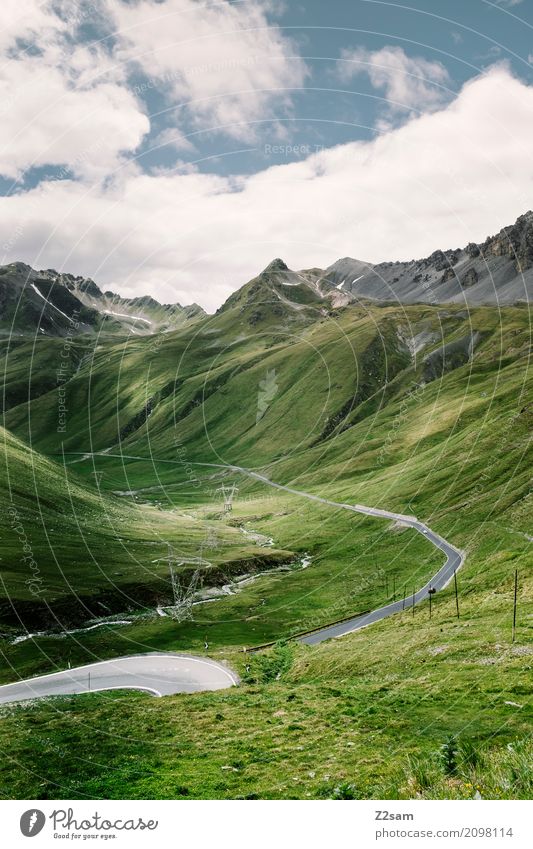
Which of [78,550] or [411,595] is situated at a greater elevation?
[78,550]

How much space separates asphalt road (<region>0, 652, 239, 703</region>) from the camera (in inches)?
2354

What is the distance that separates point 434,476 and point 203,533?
247 feet

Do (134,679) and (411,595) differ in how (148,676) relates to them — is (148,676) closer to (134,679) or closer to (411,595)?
(134,679)

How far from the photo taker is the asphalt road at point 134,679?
2354 inches

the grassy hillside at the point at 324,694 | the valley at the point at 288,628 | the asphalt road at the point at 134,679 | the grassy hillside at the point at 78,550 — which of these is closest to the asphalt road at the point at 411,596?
the valley at the point at 288,628

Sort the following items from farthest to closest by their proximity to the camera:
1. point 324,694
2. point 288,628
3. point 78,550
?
point 78,550 < point 288,628 < point 324,694

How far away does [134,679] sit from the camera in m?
66.2

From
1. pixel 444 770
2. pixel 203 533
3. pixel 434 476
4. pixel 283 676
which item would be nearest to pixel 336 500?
pixel 434 476

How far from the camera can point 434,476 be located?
569ft

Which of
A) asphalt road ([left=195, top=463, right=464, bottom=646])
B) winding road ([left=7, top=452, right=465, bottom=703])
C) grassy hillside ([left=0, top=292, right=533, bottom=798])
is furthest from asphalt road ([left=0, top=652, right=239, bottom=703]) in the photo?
asphalt road ([left=195, top=463, right=464, bottom=646])

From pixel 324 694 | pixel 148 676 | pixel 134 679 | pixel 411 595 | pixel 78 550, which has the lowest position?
pixel 148 676

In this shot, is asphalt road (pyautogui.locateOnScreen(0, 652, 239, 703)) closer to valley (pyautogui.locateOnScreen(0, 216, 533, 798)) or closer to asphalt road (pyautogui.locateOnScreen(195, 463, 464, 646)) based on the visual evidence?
valley (pyautogui.locateOnScreen(0, 216, 533, 798))

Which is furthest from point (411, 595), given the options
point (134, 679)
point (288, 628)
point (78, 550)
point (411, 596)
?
point (78, 550)

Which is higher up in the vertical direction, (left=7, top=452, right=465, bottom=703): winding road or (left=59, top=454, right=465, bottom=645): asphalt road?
(left=59, top=454, right=465, bottom=645): asphalt road
